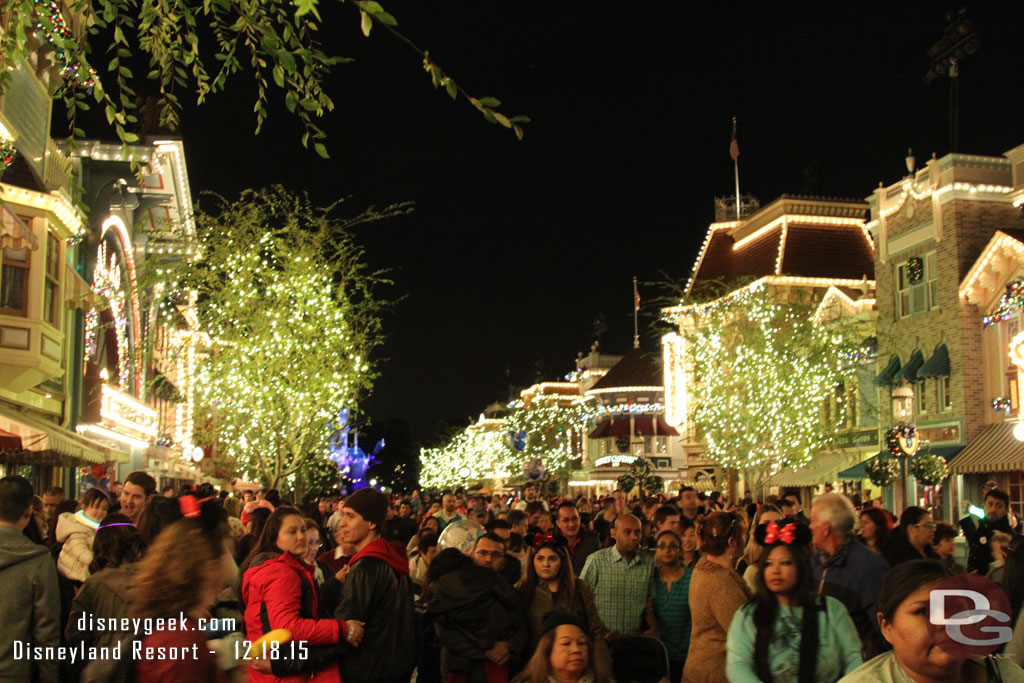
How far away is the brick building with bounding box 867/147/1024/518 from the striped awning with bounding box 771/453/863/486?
19.3ft

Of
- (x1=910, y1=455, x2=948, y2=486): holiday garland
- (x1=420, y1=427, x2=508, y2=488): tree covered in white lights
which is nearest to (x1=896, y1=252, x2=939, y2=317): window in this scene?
(x1=910, y1=455, x2=948, y2=486): holiday garland

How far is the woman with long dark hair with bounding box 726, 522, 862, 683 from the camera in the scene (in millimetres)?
5043

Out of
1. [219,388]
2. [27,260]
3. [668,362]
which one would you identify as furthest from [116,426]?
[668,362]

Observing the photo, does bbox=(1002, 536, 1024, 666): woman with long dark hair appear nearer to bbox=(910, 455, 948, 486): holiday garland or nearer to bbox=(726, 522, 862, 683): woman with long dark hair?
bbox=(726, 522, 862, 683): woman with long dark hair

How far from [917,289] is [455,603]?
30777 mm

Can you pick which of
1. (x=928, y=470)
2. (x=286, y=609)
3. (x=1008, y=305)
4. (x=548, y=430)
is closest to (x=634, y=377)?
(x=548, y=430)

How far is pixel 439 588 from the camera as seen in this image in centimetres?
752

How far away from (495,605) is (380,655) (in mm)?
1139

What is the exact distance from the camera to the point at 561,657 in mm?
5758

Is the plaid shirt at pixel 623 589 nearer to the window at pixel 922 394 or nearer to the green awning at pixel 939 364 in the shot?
the green awning at pixel 939 364

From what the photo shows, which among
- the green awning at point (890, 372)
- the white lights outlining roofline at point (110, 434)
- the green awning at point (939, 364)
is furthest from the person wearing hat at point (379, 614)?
the green awning at point (890, 372)

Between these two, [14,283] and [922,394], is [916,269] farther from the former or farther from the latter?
[14,283]

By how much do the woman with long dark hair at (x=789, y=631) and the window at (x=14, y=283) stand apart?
18.2m

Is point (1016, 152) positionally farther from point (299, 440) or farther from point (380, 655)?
point (380, 655)
